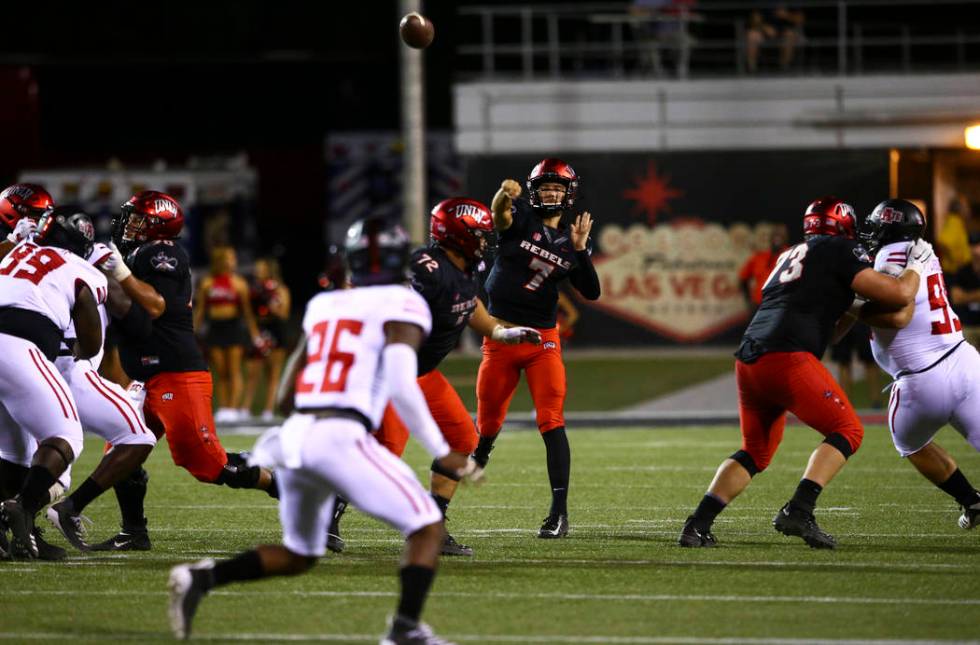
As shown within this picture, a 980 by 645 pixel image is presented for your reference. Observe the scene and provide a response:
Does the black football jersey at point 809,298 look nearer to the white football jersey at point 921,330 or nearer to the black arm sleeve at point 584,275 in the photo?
the white football jersey at point 921,330

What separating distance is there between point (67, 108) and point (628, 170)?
54.0ft

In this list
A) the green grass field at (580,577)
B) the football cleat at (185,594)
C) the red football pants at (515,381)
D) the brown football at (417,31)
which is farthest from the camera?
the brown football at (417,31)

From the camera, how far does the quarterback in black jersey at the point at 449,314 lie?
7617 mm

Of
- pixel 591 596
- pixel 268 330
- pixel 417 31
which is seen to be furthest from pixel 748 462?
pixel 268 330

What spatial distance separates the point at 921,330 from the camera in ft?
27.1

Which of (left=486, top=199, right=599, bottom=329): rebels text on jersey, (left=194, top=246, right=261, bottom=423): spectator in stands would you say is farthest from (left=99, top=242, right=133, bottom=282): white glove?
(left=194, top=246, right=261, bottom=423): spectator in stands

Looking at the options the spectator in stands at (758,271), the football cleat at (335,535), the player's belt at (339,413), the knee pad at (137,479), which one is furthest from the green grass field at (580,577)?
the spectator in stands at (758,271)

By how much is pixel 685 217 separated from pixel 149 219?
1516cm

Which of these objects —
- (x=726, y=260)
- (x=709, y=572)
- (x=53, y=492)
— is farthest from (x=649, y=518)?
(x=726, y=260)

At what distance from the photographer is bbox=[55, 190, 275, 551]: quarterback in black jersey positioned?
809 centimetres

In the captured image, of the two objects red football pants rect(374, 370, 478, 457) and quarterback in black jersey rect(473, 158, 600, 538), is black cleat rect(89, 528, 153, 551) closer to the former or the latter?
red football pants rect(374, 370, 478, 457)

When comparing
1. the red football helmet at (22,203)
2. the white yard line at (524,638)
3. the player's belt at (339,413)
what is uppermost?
the red football helmet at (22,203)

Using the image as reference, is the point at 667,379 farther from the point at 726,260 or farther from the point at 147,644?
the point at 147,644

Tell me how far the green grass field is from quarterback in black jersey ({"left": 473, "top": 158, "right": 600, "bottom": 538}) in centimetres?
56
